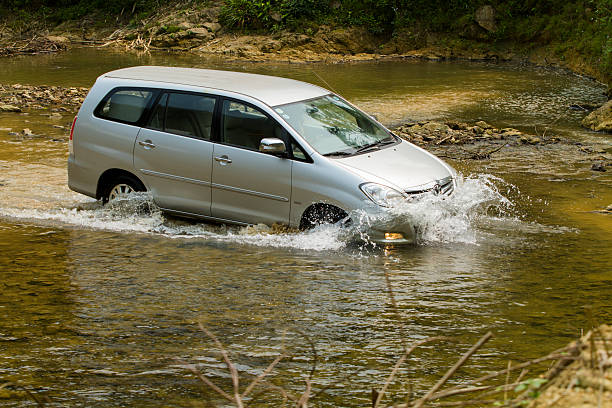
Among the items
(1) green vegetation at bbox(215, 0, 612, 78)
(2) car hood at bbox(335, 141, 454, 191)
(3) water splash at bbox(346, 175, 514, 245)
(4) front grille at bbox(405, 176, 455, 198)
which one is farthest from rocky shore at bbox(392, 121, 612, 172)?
(1) green vegetation at bbox(215, 0, 612, 78)

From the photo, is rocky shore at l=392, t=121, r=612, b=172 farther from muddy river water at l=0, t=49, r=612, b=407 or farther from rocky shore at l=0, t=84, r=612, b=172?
muddy river water at l=0, t=49, r=612, b=407

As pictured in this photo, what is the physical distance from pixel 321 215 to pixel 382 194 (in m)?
0.71

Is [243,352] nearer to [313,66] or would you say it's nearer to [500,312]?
[500,312]

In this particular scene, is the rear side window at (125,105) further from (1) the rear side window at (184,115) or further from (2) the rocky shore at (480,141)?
(2) the rocky shore at (480,141)

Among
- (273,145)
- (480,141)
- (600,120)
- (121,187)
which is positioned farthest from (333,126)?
(600,120)

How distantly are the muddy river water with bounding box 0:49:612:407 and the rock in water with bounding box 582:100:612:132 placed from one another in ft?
12.2

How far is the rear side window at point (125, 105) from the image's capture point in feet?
29.3

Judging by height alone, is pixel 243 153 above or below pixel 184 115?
below

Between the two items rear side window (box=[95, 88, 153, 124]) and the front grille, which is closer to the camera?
the front grille

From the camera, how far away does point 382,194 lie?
299 inches

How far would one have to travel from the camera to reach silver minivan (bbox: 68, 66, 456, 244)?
782 centimetres

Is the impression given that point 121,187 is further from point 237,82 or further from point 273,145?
point 273,145

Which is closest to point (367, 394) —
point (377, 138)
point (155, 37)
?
point (377, 138)

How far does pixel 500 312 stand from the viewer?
18.9 ft
